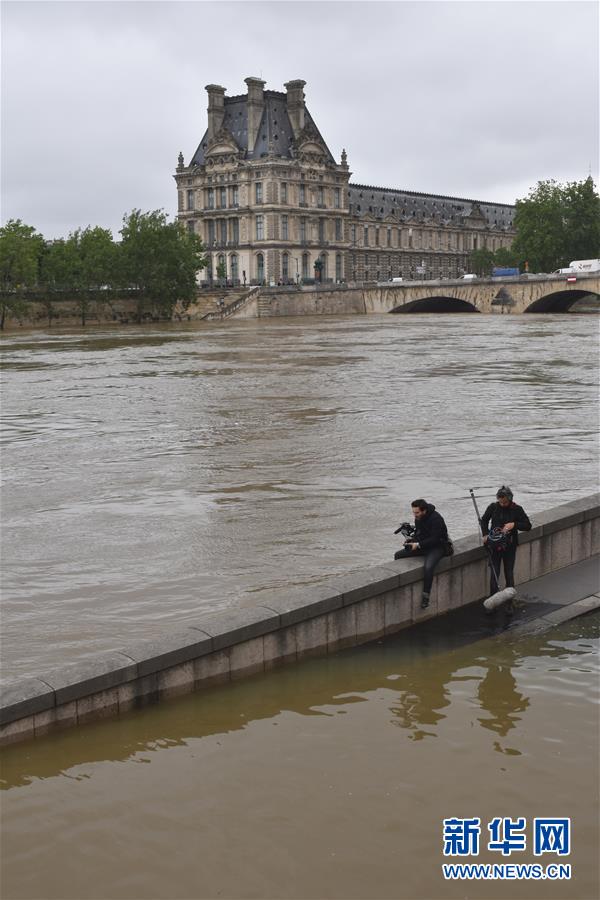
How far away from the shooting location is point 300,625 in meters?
9.94

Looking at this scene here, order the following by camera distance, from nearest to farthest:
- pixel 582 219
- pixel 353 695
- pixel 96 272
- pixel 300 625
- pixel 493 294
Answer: pixel 353 695
pixel 300 625
pixel 96 272
pixel 493 294
pixel 582 219

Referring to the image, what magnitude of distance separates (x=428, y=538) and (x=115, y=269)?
85.7 metres

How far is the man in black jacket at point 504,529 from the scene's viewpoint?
36.3 feet

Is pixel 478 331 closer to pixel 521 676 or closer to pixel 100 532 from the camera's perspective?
pixel 100 532

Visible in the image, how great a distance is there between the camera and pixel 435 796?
7.61 m

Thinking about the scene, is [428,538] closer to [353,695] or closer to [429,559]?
[429,559]

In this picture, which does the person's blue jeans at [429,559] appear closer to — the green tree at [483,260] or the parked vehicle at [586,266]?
the parked vehicle at [586,266]

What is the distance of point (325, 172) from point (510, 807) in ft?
422

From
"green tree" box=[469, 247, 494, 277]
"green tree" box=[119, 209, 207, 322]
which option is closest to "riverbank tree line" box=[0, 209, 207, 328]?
"green tree" box=[119, 209, 207, 322]

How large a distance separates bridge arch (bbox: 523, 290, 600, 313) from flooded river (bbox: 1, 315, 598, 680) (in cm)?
4939

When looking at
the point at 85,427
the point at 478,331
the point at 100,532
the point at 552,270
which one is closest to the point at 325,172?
the point at 552,270

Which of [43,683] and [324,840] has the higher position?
[43,683]

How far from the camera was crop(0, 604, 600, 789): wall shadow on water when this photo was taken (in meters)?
8.34

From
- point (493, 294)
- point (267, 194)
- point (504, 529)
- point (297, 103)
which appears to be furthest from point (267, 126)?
point (504, 529)
